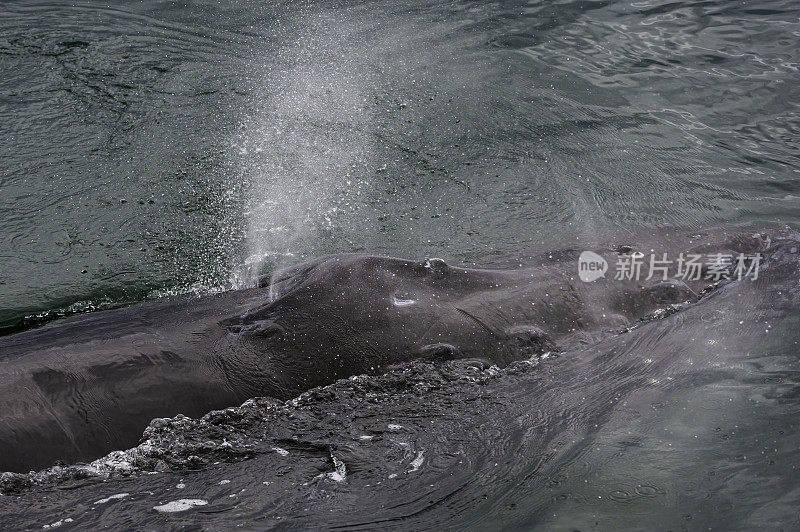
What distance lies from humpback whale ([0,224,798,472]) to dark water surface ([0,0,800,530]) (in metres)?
0.24

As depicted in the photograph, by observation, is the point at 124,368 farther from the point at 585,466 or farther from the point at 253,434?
the point at 585,466

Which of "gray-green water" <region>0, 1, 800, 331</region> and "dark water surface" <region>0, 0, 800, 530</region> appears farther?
"gray-green water" <region>0, 1, 800, 331</region>

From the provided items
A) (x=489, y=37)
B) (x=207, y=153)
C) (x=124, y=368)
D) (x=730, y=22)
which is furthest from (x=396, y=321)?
(x=730, y=22)

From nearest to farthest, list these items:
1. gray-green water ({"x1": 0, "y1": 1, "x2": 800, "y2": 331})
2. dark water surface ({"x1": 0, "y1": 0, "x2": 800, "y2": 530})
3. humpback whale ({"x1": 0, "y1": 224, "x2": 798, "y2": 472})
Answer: humpback whale ({"x1": 0, "y1": 224, "x2": 798, "y2": 472})
dark water surface ({"x1": 0, "y1": 0, "x2": 800, "y2": 530})
gray-green water ({"x1": 0, "y1": 1, "x2": 800, "y2": 331})

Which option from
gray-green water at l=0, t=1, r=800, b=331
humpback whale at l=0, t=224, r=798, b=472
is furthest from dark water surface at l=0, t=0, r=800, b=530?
humpback whale at l=0, t=224, r=798, b=472

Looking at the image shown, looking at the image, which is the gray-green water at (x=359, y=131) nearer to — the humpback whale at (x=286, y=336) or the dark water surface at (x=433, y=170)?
the dark water surface at (x=433, y=170)

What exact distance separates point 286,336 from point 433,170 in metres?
3.83

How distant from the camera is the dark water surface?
492cm

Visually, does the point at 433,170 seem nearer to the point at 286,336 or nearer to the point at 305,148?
the point at 305,148

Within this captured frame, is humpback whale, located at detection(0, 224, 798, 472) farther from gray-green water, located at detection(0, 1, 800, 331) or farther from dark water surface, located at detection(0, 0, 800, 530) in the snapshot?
gray-green water, located at detection(0, 1, 800, 331)

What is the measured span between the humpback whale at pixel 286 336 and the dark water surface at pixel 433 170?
0.80 ft

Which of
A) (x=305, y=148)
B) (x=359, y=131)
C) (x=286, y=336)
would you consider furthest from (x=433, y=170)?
(x=286, y=336)

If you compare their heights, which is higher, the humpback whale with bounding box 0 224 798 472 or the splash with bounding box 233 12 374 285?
the splash with bounding box 233 12 374 285

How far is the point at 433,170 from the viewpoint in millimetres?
8633
